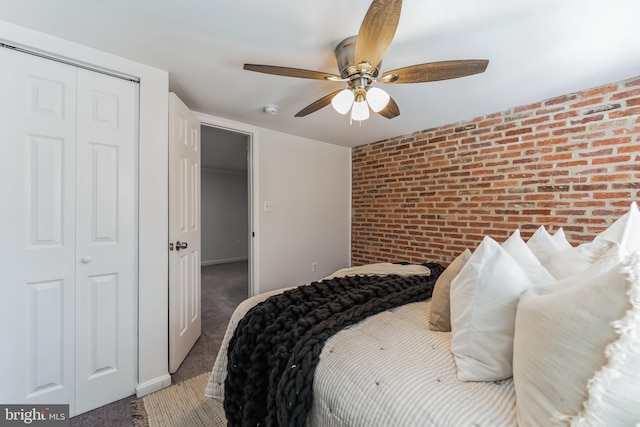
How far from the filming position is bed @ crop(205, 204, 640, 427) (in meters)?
0.51

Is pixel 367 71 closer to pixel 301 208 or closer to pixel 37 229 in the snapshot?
pixel 37 229

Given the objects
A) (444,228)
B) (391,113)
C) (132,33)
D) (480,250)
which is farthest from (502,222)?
(132,33)

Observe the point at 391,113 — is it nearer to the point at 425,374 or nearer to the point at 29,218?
the point at 425,374

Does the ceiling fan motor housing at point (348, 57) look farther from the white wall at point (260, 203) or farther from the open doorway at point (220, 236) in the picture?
the open doorway at point (220, 236)

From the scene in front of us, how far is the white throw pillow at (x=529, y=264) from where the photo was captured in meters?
0.89

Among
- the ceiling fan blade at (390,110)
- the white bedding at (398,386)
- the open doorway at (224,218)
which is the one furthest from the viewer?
the open doorway at (224,218)

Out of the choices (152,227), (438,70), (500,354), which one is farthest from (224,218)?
(500,354)

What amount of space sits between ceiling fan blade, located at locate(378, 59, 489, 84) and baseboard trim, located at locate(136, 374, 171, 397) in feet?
7.75

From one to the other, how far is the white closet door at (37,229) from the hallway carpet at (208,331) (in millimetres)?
228

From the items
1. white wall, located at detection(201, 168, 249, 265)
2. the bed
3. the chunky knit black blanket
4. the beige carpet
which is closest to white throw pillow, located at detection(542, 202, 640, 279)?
the bed

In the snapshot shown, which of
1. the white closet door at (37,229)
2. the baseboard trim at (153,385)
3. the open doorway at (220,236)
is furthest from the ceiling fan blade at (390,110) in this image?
the baseboard trim at (153,385)

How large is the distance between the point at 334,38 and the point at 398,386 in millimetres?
1595

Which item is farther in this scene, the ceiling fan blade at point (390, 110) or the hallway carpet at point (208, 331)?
the ceiling fan blade at point (390, 110)

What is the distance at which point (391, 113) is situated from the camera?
74.5 inches
